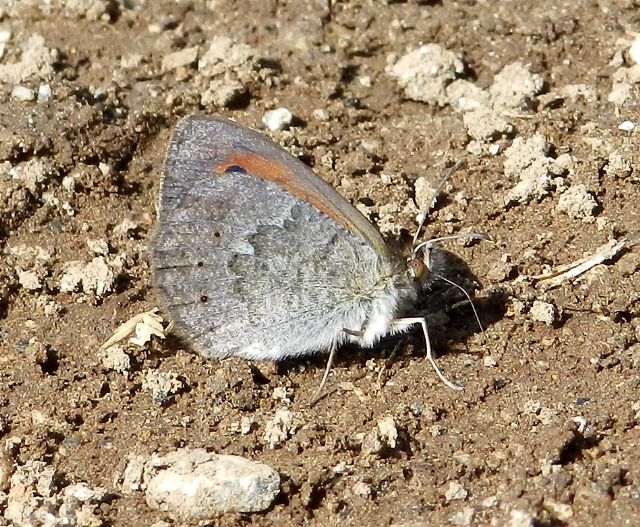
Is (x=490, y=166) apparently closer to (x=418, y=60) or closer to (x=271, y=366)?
(x=418, y=60)

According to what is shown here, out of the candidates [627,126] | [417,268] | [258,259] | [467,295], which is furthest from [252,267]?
[627,126]

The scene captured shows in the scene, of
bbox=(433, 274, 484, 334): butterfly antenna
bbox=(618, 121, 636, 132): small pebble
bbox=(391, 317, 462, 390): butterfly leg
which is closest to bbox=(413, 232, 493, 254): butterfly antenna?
bbox=(433, 274, 484, 334): butterfly antenna

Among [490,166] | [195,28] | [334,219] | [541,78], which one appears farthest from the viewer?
[195,28]

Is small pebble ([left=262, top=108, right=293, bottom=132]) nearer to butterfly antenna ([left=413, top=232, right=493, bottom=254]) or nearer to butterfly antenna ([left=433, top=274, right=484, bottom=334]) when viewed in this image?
butterfly antenna ([left=413, top=232, right=493, bottom=254])

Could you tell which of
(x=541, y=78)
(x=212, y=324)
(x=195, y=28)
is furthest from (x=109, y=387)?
(x=541, y=78)

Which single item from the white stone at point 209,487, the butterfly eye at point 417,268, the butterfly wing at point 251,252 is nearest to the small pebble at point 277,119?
the butterfly wing at point 251,252
